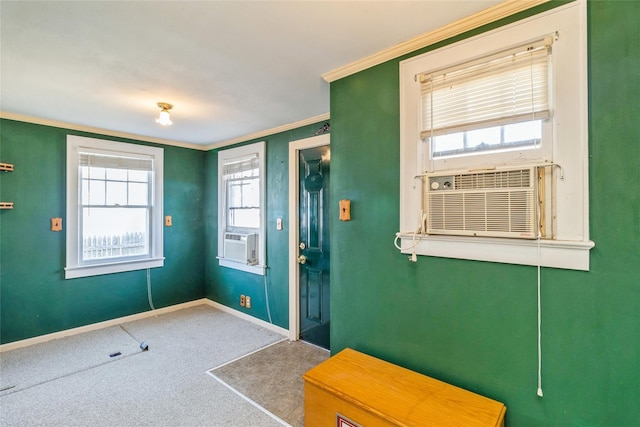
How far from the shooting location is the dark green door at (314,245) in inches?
118

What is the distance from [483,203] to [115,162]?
13.0ft

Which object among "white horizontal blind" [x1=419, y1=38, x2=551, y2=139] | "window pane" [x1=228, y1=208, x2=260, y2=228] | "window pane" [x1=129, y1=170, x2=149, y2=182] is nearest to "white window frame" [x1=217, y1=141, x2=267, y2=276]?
"window pane" [x1=228, y1=208, x2=260, y2=228]

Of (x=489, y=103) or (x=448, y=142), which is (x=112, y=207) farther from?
(x=489, y=103)

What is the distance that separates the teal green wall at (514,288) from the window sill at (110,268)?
2.94 meters

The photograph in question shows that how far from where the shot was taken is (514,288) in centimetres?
144

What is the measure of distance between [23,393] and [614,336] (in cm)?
368

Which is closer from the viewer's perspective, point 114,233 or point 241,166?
point 114,233

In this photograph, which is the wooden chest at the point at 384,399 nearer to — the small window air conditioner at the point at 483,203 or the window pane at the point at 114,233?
the small window air conditioner at the point at 483,203

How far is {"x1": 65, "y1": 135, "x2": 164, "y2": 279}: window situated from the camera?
10.9 feet

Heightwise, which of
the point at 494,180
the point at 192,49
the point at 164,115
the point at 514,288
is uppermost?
the point at 192,49

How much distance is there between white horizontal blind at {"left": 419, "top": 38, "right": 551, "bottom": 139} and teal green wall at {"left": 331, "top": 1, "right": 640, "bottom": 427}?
0.18 m

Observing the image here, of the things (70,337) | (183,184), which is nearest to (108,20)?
(183,184)

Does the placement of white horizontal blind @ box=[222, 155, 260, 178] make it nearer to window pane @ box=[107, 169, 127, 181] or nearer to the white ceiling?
the white ceiling

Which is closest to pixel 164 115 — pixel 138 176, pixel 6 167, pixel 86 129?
pixel 86 129
